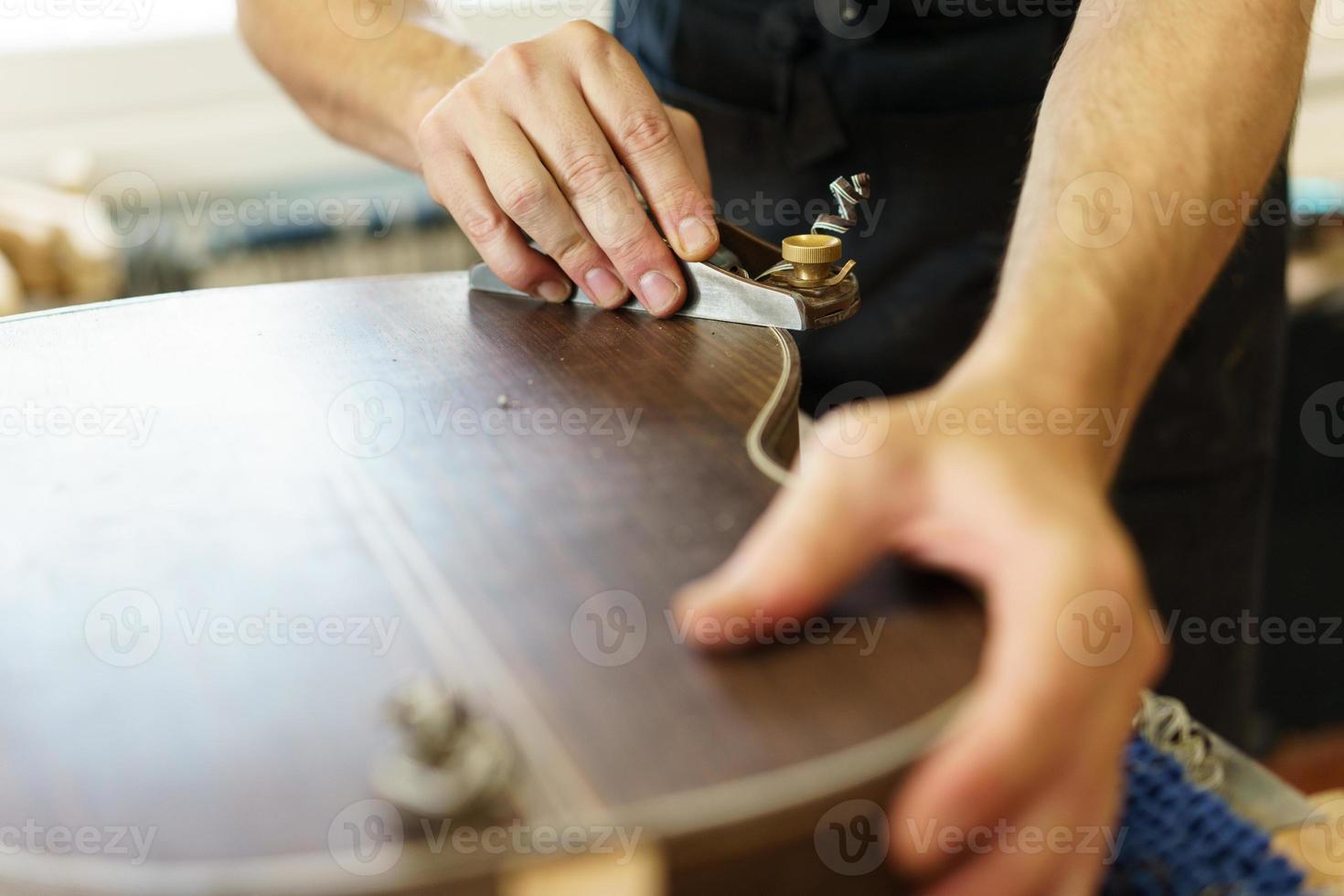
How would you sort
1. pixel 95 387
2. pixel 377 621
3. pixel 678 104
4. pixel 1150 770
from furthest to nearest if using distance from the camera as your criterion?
pixel 678 104, pixel 95 387, pixel 1150 770, pixel 377 621

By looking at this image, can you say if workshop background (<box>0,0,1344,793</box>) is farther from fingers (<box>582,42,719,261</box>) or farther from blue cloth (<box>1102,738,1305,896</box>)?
blue cloth (<box>1102,738,1305,896</box>)

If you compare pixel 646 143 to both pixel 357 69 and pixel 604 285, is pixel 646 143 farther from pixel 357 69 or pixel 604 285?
pixel 357 69

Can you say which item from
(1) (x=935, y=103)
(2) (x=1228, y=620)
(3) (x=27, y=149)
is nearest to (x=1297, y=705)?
(2) (x=1228, y=620)

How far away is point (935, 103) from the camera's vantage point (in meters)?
1.27

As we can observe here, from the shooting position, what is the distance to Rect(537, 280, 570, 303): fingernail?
1.14 metres

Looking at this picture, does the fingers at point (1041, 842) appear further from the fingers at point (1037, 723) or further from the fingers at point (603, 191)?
the fingers at point (603, 191)

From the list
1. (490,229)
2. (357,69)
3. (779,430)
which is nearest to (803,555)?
(779,430)

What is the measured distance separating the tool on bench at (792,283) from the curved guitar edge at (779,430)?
0.10 meters

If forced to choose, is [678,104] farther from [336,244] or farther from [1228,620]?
[336,244]

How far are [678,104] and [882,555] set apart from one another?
876 mm

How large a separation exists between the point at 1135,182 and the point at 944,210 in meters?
0.47

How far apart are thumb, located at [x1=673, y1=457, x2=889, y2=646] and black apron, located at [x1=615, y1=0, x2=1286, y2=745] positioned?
750 mm

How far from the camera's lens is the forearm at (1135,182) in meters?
0.72

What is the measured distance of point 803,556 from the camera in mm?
563
